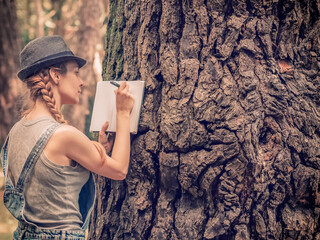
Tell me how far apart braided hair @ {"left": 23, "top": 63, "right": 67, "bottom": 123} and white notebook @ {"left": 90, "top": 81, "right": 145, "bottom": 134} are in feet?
0.92

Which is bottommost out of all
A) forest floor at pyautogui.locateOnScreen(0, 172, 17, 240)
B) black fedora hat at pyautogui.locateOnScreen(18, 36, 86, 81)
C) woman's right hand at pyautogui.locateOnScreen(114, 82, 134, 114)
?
forest floor at pyautogui.locateOnScreen(0, 172, 17, 240)

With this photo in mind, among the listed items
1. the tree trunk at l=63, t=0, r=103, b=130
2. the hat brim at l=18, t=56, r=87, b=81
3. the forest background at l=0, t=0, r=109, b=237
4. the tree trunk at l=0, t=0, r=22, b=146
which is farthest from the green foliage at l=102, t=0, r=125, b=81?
the tree trunk at l=63, t=0, r=103, b=130

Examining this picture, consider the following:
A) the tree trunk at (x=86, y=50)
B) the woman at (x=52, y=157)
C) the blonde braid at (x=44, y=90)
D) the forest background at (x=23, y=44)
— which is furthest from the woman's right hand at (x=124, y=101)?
the tree trunk at (x=86, y=50)

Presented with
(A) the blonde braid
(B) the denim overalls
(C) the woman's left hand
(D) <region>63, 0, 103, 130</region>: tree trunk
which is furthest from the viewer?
(D) <region>63, 0, 103, 130</region>: tree trunk

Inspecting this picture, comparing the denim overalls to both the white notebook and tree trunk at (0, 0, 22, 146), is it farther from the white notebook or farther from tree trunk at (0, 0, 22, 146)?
tree trunk at (0, 0, 22, 146)

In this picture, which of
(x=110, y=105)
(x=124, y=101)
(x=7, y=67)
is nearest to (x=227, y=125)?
(x=124, y=101)

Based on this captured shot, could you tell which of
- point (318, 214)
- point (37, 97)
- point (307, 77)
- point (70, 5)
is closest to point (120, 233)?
point (37, 97)

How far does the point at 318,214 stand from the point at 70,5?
1311 cm

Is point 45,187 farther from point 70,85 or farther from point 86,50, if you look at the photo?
point 86,50

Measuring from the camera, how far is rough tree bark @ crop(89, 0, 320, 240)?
1.90 meters

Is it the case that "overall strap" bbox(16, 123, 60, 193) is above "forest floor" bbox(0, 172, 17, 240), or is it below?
above

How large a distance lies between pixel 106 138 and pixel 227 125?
828 mm

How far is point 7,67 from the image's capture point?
6.55m

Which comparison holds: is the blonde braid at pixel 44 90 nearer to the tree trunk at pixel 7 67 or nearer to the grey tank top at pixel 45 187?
the grey tank top at pixel 45 187
